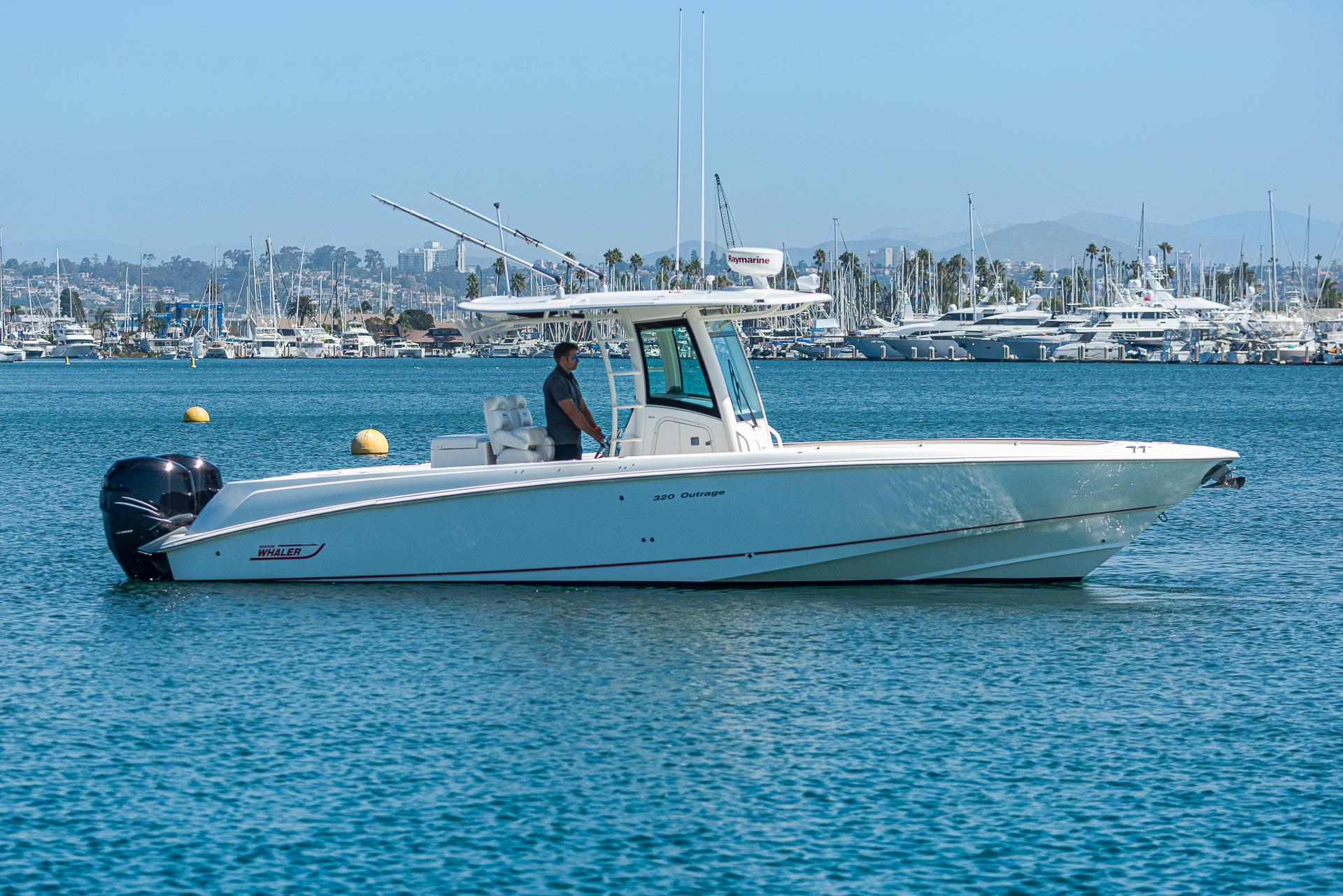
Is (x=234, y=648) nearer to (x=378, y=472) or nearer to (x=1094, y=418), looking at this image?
(x=378, y=472)

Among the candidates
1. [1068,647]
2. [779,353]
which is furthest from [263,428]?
[779,353]

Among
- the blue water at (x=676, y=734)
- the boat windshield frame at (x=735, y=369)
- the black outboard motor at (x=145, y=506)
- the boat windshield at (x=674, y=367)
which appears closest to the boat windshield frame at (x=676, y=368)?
the boat windshield at (x=674, y=367)

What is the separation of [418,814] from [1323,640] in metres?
8.45

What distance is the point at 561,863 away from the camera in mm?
7953

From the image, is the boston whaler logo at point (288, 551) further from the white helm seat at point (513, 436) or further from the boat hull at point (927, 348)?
the boat hull at point (927, 348)

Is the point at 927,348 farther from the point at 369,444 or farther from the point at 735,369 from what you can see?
the point at 735,369

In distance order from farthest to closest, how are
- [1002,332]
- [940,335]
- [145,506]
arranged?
[940,335] → [1002,332] → [145,506]

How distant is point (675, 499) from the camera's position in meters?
13.6

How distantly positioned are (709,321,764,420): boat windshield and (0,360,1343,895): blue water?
1760 mm

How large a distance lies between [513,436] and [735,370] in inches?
86.5

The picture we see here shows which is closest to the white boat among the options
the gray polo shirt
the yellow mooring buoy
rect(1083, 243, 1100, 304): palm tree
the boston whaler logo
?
the boston whaler logo

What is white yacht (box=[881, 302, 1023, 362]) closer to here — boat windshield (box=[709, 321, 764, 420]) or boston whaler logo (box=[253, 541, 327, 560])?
boat windshield (box=[709, 321, 764, 420])

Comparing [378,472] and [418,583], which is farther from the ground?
[378,472]

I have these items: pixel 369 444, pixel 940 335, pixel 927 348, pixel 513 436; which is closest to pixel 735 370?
pixel 513 436
